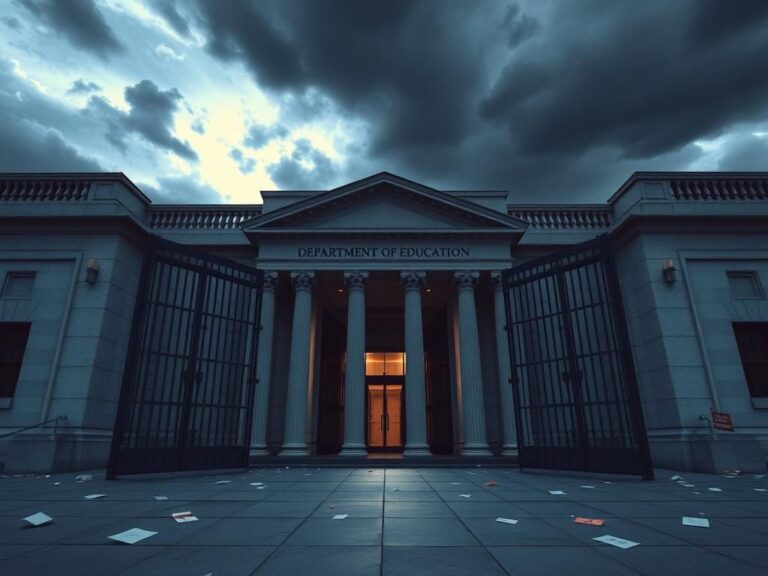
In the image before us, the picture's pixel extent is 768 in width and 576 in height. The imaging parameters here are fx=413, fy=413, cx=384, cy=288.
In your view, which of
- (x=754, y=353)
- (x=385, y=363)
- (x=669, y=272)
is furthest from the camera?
(x=385, y=363)

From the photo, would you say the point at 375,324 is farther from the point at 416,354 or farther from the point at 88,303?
the point at 88,303

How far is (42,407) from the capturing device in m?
14.3

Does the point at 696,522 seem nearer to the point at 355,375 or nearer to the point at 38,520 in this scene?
the point at 38,520

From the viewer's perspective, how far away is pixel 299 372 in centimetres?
1703

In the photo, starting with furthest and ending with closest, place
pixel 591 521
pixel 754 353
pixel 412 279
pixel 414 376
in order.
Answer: pixel 412 279 < pixel 414 376 < pixel 754 353 < pixel 591 521

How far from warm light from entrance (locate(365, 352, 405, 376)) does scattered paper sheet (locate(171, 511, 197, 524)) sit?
70.6ft

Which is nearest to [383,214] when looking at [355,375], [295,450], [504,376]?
[355,375]

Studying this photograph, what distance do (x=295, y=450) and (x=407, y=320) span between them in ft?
22.6

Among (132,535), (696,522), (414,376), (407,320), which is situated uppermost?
(407,320)

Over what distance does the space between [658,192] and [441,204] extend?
341 inches

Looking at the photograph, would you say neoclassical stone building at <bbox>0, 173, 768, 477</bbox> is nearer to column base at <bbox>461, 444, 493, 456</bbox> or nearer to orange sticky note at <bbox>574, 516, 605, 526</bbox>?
column base at <bbox>461, 444, 493, 456</bbox>

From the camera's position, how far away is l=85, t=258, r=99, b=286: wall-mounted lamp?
15.5 meters

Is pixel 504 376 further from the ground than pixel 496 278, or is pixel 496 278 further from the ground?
pixel 496 278

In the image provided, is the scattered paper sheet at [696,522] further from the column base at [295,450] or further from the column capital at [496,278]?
the column capital at [496,278]
